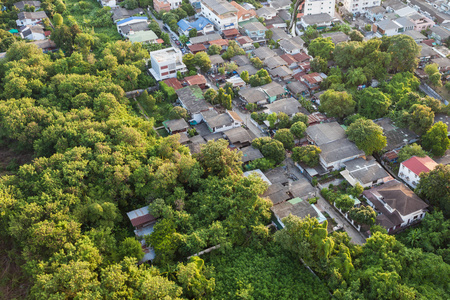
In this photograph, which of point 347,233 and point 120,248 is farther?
point 347,233

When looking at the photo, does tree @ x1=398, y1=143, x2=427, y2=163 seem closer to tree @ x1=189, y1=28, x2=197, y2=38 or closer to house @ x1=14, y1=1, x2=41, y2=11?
tree @ x1=189, y1=28, x2=197, y2=38

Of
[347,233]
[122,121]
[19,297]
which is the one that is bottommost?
[19,297]

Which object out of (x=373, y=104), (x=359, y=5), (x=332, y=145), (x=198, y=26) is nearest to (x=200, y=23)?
(x=198, y=26)

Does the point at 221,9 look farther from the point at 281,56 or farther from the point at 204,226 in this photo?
the point at 204,226

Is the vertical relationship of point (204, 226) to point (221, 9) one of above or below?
below

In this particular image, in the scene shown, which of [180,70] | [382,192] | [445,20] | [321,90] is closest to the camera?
[382,192]

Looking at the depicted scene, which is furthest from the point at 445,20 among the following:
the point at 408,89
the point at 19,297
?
the point at 19,297

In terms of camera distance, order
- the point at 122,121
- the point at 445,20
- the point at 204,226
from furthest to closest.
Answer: the point at 445,20 < the point at 122,121 < the point at 204,226
